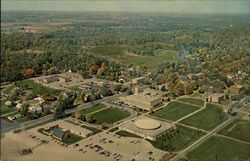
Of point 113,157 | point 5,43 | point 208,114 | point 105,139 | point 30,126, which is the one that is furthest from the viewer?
point 5,43

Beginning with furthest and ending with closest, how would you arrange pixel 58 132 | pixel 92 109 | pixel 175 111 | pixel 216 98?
1. pixel 216 98
2. pixel 92 109
3. pixel 175 111
4. pixel 58 132

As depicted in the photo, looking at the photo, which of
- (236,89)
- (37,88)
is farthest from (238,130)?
(37,88)

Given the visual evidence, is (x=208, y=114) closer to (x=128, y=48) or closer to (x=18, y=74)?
(x=18, y=74)

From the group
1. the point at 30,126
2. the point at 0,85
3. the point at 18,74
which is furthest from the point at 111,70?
the point at 30,126

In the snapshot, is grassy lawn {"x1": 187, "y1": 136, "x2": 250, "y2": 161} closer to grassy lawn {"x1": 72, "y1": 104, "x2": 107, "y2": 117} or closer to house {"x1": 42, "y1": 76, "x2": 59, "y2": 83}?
grassy lawn {"x1": 72, "y1": 104, "x2": 107, "y2": 117}

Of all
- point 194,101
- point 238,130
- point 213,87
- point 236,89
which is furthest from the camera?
point 213,87

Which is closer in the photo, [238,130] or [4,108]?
[238,130]

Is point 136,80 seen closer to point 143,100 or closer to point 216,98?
point 143,100

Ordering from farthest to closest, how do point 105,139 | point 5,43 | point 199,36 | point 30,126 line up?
point 199,36 < point 5,43 < point 30,126 < point 105,139
